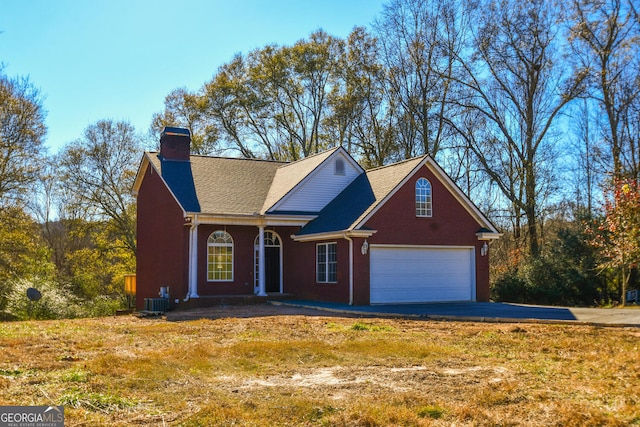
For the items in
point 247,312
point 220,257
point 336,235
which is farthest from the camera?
point 220,257

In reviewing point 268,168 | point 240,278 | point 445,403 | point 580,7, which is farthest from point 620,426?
point 580,7

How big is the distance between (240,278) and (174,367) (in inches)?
603

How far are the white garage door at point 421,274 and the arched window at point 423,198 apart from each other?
134 cm

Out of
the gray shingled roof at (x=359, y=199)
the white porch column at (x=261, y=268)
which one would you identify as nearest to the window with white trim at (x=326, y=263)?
the gray shingled roof at (x=359, y=199)

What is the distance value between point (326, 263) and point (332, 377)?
1450 centimetres

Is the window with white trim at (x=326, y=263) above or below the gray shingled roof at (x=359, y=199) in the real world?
below

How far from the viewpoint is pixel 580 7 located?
29.5 meters

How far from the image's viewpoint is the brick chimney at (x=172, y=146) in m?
27.8

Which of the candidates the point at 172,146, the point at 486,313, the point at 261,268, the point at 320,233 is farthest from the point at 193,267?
the point at 486,313

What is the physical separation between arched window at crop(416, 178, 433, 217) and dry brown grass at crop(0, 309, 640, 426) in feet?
31.0

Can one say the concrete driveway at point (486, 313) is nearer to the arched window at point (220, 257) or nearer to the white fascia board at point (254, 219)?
the arched window at point (220, 257)

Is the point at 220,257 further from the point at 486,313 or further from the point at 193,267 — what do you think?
the point at 486,313

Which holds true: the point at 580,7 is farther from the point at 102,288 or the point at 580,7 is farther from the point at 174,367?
the point at 102,288

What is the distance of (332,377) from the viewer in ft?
29.5
